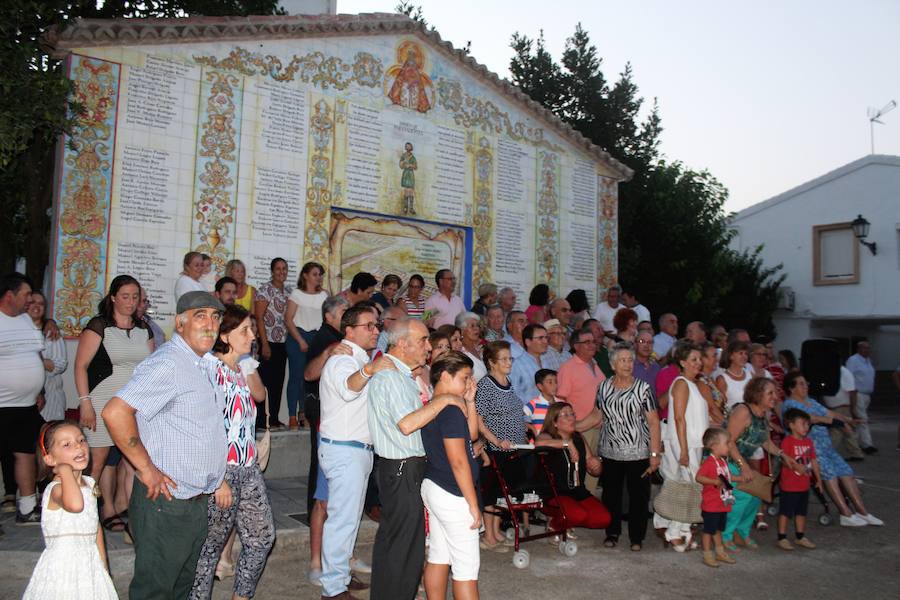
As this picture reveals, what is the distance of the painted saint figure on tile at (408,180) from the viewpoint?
36.7 feet

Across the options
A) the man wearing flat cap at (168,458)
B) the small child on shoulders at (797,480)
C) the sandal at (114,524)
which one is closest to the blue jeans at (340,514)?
the man wearing flat cap at (168,458)

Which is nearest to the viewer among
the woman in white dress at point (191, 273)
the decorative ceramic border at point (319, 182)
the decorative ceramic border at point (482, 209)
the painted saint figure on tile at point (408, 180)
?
the woman in white dress at point (191, 273)

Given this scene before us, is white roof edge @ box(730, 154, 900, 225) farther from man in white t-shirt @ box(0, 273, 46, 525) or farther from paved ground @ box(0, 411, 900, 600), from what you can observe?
man in white t-shirt @ box(0, 273, 46, 525)

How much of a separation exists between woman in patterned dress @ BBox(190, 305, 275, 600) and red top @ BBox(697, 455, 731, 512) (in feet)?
12.9

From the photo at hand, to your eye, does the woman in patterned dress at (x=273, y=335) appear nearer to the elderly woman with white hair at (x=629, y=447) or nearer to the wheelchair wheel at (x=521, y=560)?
the wheelchair wheel at (x=521, y=560)

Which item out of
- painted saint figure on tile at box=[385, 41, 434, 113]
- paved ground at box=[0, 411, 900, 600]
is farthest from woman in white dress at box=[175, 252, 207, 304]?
painted saint figure on tile at box=[385, 41, 434, 113]

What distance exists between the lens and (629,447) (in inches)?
257

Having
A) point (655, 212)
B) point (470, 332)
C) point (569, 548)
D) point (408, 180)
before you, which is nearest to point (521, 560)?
point (569, 548)

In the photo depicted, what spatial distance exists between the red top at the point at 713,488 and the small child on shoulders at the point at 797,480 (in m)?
0.91

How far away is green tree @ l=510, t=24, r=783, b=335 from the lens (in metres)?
19.8

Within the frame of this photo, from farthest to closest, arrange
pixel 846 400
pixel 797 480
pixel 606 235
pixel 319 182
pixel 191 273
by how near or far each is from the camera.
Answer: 1. pixel 606 235
2. pixel 846 400
3. pixel 319 182
4. pixel 191 273
5. pixel 797 480

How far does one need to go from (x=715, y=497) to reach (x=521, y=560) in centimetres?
182

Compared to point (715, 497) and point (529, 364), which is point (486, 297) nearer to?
point (529, 364)

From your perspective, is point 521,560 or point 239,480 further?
point 521,560
